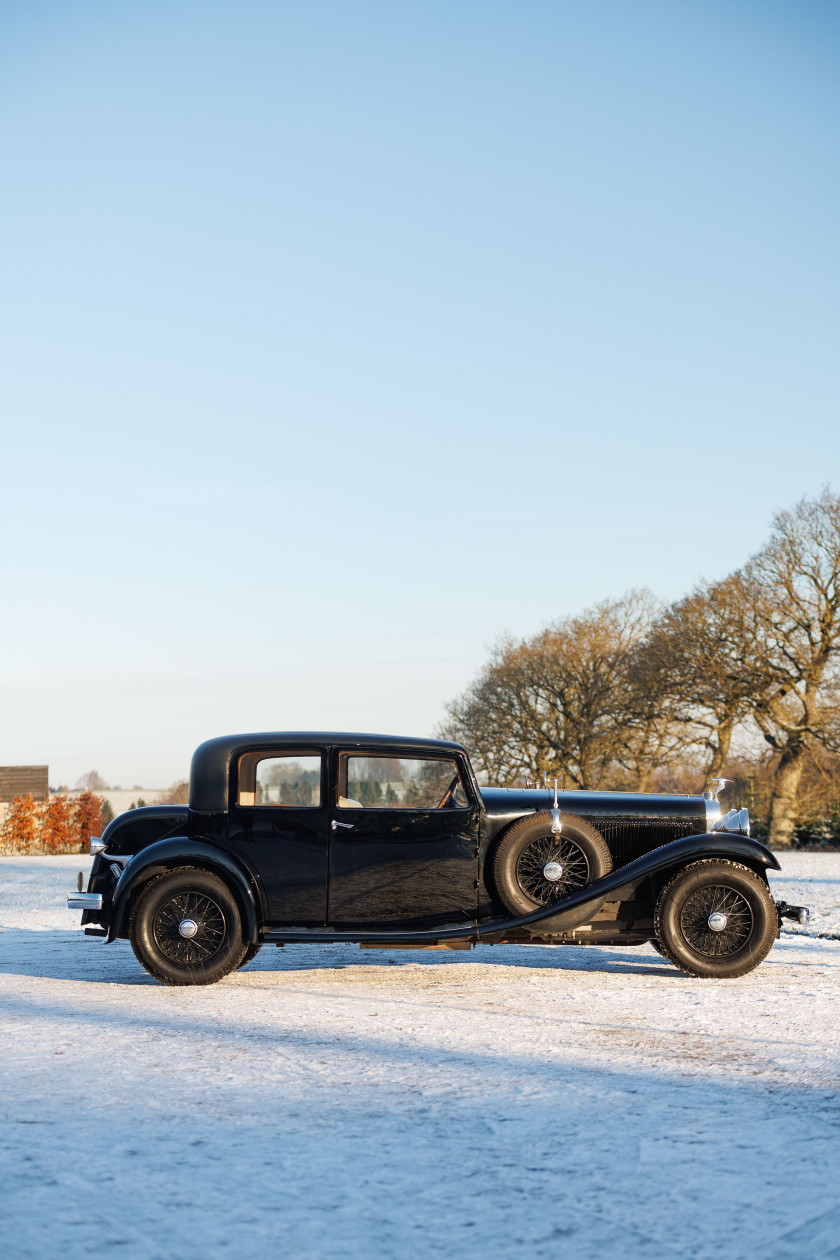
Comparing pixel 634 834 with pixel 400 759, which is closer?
pixel 400 759

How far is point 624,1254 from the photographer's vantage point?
10.3ft

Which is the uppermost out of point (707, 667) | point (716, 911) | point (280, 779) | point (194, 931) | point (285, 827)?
point (707, 667)

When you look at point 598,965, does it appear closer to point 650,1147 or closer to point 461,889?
point 461,889

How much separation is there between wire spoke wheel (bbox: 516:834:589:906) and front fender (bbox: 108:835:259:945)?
192cm

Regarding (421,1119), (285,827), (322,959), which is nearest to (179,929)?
(285,827)

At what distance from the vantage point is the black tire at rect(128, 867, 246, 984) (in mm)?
7621

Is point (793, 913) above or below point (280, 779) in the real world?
below

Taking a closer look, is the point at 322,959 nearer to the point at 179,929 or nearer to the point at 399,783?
the point at 179,929

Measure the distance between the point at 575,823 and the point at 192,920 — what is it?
282cm

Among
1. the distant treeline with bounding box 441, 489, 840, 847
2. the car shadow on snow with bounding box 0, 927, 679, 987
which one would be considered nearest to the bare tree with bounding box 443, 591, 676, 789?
the distant treeline with bounding box 441, 489, 840, 847

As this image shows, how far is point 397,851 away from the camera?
26.0ft

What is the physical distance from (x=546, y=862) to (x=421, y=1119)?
3.78 metres

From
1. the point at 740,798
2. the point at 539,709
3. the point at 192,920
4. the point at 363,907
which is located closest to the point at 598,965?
the point at 363,907

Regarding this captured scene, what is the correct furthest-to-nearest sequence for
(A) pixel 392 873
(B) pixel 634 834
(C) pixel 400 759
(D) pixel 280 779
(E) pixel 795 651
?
1. (E) pixel 795 651
2. (B) pixel 634 834
3. (C) pixel 400 759
4. (D) pixel 280 779
5. (A) pixel 392 873
